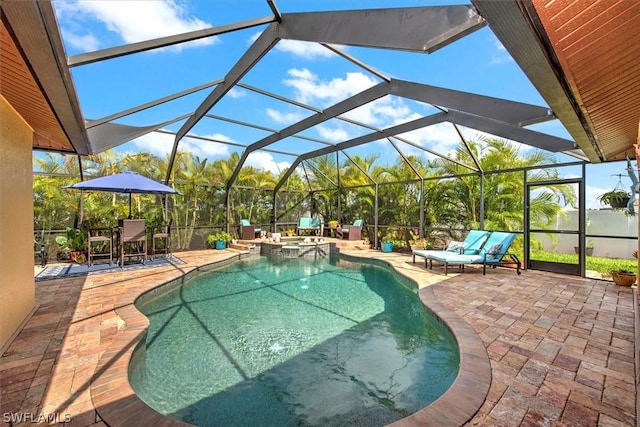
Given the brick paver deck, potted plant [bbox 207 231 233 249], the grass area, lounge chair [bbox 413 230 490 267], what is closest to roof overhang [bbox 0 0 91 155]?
the brick paver deck

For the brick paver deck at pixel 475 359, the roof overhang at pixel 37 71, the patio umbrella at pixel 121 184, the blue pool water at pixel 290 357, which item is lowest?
the blue pool water at pixel 290 357

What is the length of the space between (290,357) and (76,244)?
310 inches

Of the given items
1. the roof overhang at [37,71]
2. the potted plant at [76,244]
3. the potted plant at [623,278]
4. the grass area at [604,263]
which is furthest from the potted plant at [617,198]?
the potted plant at [76,244]

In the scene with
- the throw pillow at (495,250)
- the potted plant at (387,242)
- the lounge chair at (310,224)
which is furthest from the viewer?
the lounge chair at (310,224)

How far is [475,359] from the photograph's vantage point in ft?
10.1

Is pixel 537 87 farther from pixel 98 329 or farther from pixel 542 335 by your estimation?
pixel 98 329

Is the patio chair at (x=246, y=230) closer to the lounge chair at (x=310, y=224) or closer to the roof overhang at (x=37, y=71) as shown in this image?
the lounge chair at (x=310, y=224)

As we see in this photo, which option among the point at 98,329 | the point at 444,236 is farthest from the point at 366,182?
the point at 98,329

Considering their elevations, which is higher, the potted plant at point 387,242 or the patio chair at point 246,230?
the patio chair at point 246,230

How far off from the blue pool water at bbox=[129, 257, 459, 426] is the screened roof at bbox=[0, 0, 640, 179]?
323 centimetres

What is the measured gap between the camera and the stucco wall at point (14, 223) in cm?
338

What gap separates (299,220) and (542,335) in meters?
12.7

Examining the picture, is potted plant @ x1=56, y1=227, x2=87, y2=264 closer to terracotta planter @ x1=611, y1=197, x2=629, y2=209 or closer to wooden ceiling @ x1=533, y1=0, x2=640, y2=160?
wooden ceiling @ x1=533, y1=0, x2=640, y2=160

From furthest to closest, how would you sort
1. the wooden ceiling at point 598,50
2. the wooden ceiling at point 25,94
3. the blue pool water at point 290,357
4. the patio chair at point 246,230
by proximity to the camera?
the patio chair at point 246,230 → the blue pool water at point 290,357 → the wooden ceiling at point 25,94 → the wooden ceiling at point 598,50
